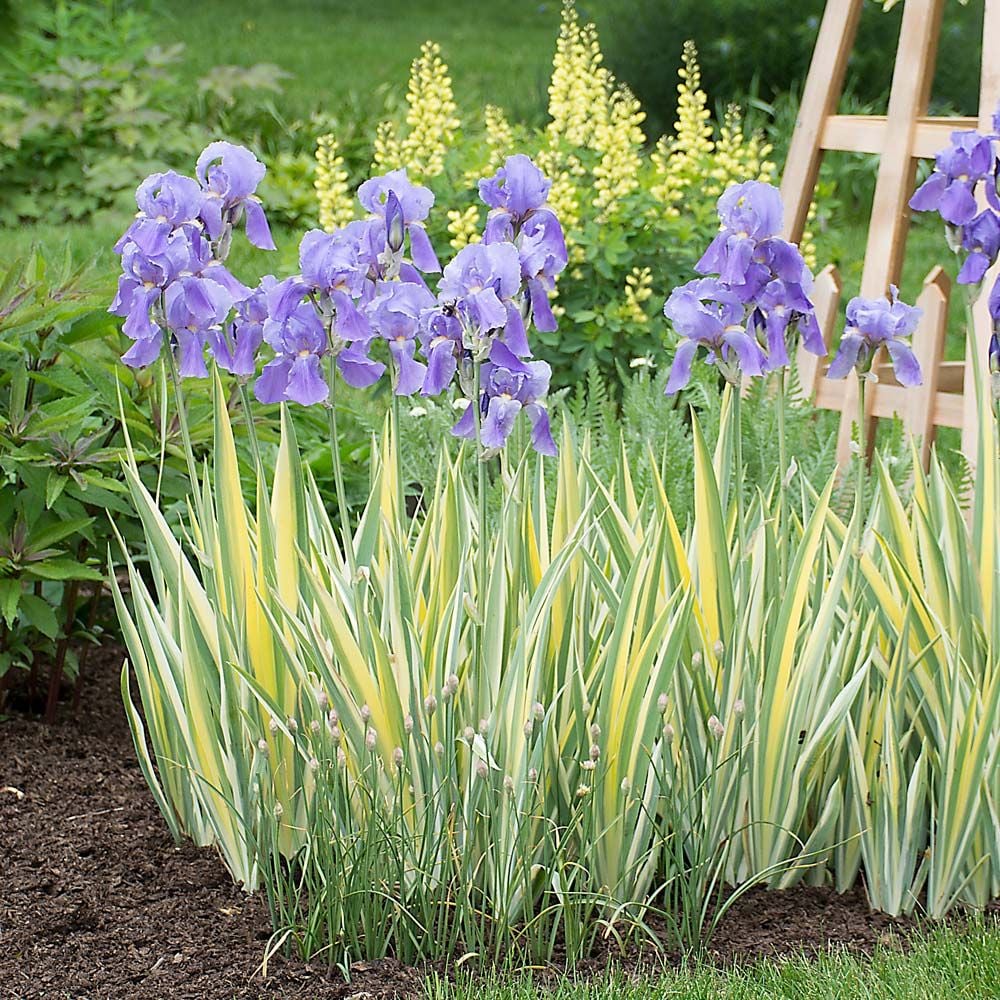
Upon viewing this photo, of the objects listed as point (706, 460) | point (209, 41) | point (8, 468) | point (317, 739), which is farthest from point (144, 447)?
point (209, 41)

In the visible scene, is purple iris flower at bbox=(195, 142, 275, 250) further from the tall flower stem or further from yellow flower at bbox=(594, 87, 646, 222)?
yellow flower at bbox=(594, 87, 646, 222)

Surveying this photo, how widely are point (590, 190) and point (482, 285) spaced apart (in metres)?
3.00

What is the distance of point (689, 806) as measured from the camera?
2.14m

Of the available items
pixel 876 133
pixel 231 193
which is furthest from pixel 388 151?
pixel 231 193

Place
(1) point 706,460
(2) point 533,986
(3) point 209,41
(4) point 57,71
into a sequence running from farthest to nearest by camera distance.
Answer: (3) point 209,41, (4) point 57,71, (1) point 706,460, (2) point 533,986

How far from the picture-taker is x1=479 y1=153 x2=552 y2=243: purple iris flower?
2.05 meters

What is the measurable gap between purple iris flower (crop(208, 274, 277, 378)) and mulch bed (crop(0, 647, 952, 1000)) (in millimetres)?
877

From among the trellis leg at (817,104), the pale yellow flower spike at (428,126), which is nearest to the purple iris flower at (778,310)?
the trellis leg at (817,104)

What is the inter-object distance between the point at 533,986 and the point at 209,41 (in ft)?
39.6

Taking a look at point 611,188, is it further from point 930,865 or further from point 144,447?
Answer: point 930,865

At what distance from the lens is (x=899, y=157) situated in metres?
3.56

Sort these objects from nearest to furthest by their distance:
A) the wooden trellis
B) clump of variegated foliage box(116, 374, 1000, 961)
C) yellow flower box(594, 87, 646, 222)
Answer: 1. clump of variegated foliage box(116, 374, 1000, 961)
2. the wooden trellis
3. yellow flower box(594, 87, 646, 222)

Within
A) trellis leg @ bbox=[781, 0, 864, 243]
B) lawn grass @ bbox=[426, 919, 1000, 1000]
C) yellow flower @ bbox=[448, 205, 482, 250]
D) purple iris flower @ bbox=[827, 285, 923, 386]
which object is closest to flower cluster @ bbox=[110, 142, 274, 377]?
purple iris flower @ bbox=[827, 285, 923, 386]

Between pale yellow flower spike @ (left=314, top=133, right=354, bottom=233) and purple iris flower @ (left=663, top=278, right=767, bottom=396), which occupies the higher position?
pale yellow flower spike @ (left=314, top=133, right=354, bottom=233)
